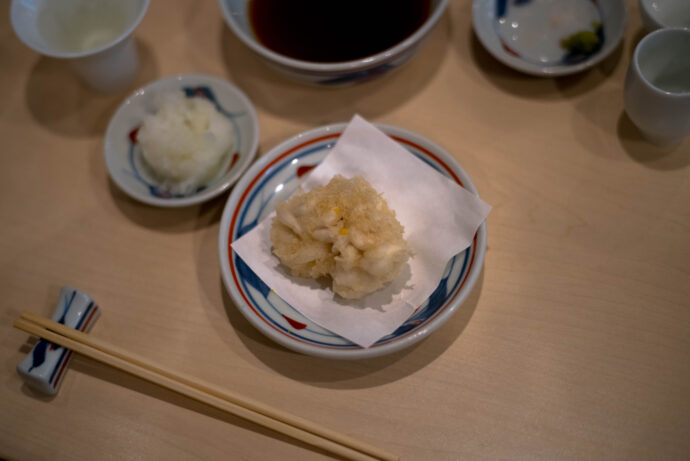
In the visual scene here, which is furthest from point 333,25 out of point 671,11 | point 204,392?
point 204,392

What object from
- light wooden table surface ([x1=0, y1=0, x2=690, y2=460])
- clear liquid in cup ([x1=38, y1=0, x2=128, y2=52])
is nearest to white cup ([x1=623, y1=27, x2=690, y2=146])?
light wooden table surface ([x1=0, y1=0, x2=690, y2=460])

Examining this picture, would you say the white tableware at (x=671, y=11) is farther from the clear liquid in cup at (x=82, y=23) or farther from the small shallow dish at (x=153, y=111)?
the clear liquid in cup at (x=82, y=23)

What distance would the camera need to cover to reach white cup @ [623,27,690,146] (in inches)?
45.9

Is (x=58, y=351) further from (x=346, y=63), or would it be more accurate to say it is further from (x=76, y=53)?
(x=346, y=63)

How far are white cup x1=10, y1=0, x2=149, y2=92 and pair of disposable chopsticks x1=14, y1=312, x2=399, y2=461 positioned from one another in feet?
2.33

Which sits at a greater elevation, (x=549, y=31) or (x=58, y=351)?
(x=549, y=31)

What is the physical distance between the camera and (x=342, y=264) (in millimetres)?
1067

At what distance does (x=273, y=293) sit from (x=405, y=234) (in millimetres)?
336

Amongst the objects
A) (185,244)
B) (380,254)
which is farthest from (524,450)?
(185,244)

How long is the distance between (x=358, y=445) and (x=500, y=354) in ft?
1.21

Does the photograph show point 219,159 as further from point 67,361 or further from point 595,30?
point 595,30

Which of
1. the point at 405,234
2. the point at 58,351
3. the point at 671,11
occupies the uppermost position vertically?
the point at 671,11

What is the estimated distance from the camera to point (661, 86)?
4.30ft

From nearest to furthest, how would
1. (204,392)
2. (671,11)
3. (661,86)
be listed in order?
1. (204,392)
2. (661,86)
3. (671,11)
